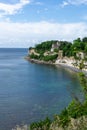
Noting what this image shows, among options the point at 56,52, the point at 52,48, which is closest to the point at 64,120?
the point at 56,52

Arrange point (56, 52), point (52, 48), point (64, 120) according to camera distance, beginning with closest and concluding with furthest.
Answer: point (64, 120) → point (56, 52) → point (52, 48)

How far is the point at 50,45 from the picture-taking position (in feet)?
405

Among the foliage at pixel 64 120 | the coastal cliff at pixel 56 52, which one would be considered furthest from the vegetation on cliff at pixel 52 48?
the foliage at pixel 64 120

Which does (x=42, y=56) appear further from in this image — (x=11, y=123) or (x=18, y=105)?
(x=11, y=123)

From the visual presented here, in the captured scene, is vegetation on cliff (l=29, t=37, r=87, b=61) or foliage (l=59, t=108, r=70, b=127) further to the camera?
vegetation on cliff (l=29, t=37, r=87, b=61)

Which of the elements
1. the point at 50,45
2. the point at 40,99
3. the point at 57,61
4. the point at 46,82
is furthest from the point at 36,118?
the point at 50,45

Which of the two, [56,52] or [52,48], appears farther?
[52,48]

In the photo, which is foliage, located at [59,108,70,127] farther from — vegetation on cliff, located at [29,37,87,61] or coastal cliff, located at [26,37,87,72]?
vegetation on cliff, located at [29,37,87,61]

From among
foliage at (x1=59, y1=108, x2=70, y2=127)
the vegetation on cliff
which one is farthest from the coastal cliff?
foliage at (x1=59, y1=108, x2=70, y2=127)

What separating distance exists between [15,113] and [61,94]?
12.8 m

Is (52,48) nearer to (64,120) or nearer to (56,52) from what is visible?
(56,52)

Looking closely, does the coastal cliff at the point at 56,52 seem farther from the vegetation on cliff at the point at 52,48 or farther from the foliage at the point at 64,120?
the foliage at the point at 64,120

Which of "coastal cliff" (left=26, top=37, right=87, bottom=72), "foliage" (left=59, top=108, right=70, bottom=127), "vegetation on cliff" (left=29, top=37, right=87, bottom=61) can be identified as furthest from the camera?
"vegetation on cliff" (left=29, top=37, right=87, bottom=61)

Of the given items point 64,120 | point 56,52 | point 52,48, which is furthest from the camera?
point 52,48
